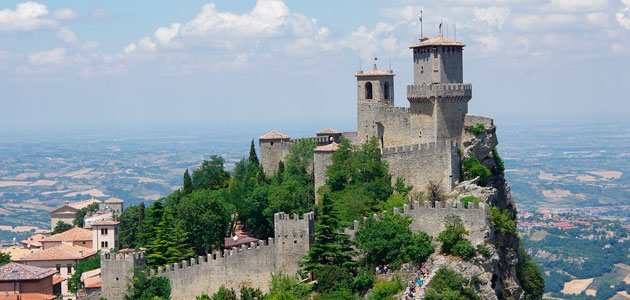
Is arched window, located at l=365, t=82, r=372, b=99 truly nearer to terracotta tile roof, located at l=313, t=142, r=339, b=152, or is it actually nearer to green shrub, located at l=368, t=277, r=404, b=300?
terracotta tile roof, located at l=313, t=142, r=339, b=152

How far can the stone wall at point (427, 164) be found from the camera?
58.1m

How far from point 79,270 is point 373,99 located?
24168 mm

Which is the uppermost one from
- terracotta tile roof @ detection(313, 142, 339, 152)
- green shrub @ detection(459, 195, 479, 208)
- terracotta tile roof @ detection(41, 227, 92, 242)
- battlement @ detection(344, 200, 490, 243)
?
terracotta tile roof @ detection(313, 142, 339, 152)

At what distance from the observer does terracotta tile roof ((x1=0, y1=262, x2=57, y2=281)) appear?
5859 cm

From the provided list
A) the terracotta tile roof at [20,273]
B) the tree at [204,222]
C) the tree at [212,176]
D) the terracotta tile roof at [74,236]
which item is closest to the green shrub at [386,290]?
the tree at [204,222]

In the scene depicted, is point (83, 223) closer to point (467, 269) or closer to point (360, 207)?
point (360, 207)

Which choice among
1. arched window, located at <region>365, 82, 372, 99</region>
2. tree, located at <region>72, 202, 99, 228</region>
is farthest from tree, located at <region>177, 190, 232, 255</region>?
tree, located at <region>72, 202, 99, 228</region>

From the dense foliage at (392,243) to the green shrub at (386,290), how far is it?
1938 millimetres

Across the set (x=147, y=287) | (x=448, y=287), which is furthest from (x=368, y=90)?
(x=147, y=287)

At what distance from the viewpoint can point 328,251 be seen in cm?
5034

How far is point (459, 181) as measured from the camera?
58594 mm

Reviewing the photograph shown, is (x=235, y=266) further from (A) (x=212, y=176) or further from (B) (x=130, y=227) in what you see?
(B) (x=130, y=227)

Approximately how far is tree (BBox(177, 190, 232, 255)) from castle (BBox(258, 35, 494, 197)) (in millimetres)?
7279

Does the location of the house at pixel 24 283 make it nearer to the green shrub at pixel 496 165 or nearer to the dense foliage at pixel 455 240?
the dense foliage at pixel 455 240
